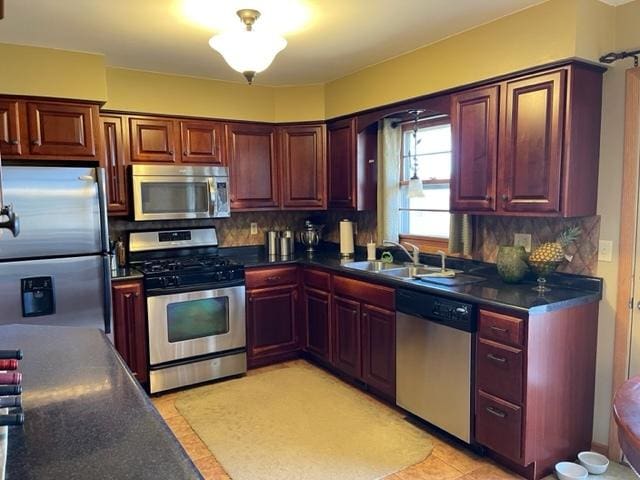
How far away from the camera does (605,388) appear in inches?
102

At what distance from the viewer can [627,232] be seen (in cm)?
249

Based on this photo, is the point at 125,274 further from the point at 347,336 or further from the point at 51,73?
the point at 347,336

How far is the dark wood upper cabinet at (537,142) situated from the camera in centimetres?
244

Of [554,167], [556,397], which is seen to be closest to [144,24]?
[554,167]

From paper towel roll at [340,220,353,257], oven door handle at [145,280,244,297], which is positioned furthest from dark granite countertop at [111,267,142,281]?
paper towel roll at [340,220,353,257]

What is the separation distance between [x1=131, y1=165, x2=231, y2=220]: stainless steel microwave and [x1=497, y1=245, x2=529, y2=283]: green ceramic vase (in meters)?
2.24

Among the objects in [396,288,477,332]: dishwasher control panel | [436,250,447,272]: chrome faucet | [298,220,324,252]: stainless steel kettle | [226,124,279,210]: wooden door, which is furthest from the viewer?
[298,220,324,252]: stainless steel kettle

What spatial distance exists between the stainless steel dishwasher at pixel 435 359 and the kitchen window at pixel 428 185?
2.86ft

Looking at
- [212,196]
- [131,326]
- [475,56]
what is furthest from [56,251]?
[475,56]

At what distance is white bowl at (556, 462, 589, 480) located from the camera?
2.35m

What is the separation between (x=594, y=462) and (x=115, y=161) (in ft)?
12.0

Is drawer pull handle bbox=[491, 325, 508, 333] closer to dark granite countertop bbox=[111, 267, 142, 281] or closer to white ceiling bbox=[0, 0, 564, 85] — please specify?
white ceiling bbox=[0, 0, 564, 85]

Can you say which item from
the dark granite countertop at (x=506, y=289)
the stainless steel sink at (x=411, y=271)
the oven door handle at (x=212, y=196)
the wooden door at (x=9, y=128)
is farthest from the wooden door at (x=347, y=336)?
the wooden door at (x=9, y=128)

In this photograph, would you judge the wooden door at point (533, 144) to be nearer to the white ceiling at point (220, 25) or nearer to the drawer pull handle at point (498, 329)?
the white ceiling at point (220, 25)
